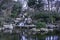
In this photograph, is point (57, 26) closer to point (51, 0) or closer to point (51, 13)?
point (51, 13)

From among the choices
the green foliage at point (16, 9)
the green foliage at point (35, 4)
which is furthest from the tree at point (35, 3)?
the green foliage at point (16, 9)

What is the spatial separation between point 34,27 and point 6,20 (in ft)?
10.9

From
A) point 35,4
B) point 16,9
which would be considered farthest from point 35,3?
point 16,9

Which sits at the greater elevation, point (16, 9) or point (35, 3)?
point (35, 3)

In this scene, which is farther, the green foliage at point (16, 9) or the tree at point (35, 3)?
the tree at point (35, 3)

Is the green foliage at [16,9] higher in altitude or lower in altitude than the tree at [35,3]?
lower

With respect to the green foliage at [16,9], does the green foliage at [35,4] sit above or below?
above

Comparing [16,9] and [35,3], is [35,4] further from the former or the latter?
[16,9]

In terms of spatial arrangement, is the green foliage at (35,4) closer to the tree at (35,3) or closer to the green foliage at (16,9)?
the tree at (35,3)

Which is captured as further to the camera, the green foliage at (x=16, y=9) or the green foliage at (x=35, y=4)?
the green foliage at (x=35, y=4)

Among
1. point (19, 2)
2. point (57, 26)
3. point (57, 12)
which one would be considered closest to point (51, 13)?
point (57, 12)

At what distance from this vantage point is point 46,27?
15.9 meters

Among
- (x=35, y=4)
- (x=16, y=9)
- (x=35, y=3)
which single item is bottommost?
(x=16, y=9)

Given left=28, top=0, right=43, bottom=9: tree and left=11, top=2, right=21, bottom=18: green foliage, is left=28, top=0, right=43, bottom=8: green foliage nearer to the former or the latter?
left=28, top=0, right=43, bottom=9: tree
